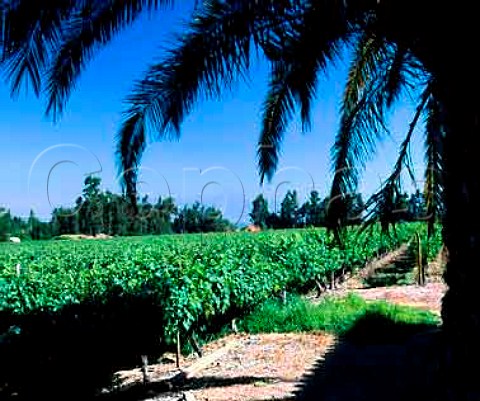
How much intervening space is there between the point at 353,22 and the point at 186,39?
128 cm

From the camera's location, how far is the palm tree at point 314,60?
3.38 metres

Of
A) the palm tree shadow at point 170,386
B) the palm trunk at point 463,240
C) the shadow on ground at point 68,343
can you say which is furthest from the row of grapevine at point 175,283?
the palm trunk at point 463,240

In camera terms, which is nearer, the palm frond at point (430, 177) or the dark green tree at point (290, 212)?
the palm frond at point (430, 177)

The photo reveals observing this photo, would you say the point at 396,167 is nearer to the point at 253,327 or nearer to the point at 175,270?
the point at 175,270

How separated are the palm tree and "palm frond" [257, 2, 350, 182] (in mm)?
11

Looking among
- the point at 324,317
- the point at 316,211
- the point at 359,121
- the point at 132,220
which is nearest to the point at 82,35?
the point at 359,121

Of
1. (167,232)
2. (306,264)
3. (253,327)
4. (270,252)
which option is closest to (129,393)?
(253,327)

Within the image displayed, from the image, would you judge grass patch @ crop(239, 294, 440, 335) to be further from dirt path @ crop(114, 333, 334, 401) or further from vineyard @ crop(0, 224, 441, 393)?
vineyard @ crop(0, 224, 441, 393)

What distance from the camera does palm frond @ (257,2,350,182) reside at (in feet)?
13.4

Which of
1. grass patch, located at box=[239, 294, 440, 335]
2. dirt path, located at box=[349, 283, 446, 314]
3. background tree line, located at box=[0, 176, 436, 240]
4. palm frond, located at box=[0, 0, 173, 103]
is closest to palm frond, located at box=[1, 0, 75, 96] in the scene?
palm frond, located at box=[0, 0, 173, 103]

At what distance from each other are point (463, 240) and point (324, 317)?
6072 millimetres

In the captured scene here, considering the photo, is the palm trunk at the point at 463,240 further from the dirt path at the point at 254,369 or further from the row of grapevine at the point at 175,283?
the row of grapevine at the point at 175,283

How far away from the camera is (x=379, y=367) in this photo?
647 cm

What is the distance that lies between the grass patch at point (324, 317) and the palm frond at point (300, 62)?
3.76m
